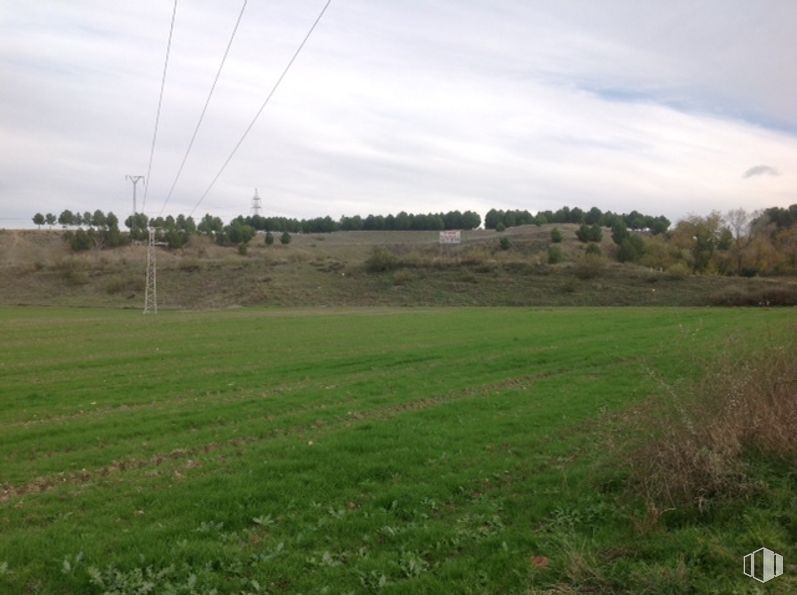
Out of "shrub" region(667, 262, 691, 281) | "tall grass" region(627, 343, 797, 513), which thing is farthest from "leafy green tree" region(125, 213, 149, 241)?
"tall grass" region(627, 343, 797, 513)

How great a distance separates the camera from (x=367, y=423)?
12492 millimetres

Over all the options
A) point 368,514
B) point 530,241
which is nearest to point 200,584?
point 368,514

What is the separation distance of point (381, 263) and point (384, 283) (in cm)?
489

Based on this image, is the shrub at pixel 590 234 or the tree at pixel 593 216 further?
the tree at pixel 593 216

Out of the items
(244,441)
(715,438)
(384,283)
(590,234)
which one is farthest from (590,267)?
(715,438)

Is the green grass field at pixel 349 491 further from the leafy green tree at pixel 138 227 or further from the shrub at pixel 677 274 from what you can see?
the leafy green tree at pixel 138 227

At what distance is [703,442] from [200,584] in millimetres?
4933

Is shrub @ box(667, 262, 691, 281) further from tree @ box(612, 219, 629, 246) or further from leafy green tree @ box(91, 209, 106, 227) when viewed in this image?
leafy green tree @ box(91, 209, 106, 227)

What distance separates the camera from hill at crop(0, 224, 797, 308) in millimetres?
66125

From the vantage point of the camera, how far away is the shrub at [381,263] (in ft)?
277

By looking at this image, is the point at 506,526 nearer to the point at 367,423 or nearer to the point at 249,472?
the point at 249,472

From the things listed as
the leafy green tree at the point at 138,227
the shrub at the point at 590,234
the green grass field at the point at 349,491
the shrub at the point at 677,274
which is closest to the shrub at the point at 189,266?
the leafy green tree at the point at 138,227

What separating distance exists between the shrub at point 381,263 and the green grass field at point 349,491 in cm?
6408

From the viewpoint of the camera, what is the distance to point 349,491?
8.36 metres
